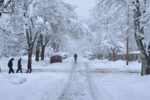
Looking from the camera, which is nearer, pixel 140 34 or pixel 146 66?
pixel 140 34

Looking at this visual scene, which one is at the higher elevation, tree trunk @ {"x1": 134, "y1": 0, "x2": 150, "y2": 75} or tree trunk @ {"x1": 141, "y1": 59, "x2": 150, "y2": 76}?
tree trunk @ {"x1": 134, "y1": 0, "x2": 150, "y2": 75}

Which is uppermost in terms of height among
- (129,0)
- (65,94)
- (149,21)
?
(129,0)

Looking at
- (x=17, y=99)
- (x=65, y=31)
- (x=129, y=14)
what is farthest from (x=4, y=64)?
(x=17, y=99)

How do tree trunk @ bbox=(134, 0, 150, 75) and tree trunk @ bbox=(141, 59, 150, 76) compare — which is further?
tree trunk @ bbox=(141, 59, 150, 76)

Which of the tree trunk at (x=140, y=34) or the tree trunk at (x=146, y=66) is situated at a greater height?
the tree trunk at (x=140, y=34)

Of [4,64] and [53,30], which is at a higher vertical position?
[53,30]

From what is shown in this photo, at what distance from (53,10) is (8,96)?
24.2 metres

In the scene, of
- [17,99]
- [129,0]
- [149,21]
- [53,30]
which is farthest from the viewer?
[53,30]

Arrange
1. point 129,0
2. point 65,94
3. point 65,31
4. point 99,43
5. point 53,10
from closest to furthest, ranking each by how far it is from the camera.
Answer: point 65,94 < point 129,0 < point 53,10 < point 65,31 < point 99,43

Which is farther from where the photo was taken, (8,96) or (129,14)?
(129,14)

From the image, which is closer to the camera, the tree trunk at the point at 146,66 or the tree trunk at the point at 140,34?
the tree trunk at the point at 140,34

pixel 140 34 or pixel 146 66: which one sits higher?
pixel 140 34

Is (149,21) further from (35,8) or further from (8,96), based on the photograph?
(35,8)

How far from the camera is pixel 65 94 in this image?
17.6 m
